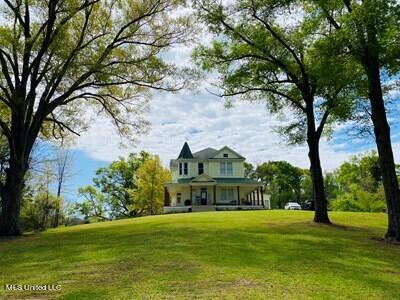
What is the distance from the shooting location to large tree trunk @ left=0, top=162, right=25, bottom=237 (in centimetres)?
A: 1683

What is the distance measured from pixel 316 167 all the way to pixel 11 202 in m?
14.9

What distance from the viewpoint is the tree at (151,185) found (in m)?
46.6

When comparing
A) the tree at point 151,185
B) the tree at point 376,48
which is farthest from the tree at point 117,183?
the tree at point 376,48

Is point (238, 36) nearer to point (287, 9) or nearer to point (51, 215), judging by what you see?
point (287, 9)

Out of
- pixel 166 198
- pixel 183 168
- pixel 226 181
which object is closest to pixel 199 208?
pixel 226 181

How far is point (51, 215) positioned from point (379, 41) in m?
37.7

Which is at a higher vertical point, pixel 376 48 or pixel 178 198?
pixel 376 48

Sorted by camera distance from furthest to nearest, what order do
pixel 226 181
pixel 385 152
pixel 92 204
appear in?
pixel 92 204 → pixel 226 181 → pixel 385 152

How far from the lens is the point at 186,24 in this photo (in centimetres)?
1964

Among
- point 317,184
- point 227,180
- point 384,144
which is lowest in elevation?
point 317,184

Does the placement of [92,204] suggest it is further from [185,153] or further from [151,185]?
[185,153]

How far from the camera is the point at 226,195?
41906 mm

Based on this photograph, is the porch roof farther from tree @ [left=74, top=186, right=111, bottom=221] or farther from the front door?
tree @ [left=74, top=186, right=111, bottom=221]

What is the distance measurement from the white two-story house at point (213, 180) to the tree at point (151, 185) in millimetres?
3351
